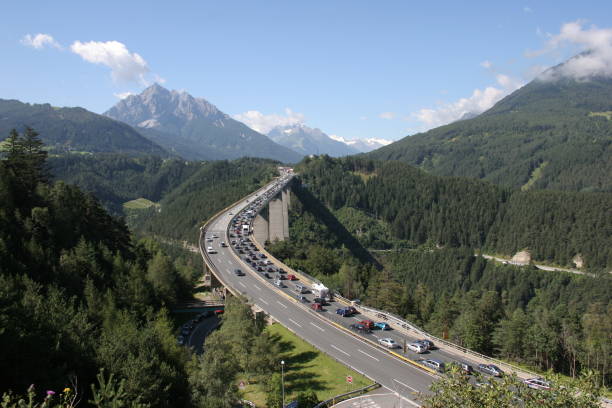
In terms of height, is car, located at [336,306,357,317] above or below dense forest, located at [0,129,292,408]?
below

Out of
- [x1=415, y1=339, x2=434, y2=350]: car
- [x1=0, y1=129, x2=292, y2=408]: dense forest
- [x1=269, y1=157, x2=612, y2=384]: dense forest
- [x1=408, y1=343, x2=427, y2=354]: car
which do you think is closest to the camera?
[x1=0, y1=129, x2=292, y2=408]: dense forest

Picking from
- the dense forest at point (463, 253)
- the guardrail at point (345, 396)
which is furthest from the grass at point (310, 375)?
the dense forest at point (463, 253)

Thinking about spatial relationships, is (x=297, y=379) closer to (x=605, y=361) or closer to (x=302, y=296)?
(x=302, y=296)

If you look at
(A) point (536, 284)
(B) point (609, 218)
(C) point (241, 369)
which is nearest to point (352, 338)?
(C) point (241, 369)

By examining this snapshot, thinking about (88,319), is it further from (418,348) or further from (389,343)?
(418,348)

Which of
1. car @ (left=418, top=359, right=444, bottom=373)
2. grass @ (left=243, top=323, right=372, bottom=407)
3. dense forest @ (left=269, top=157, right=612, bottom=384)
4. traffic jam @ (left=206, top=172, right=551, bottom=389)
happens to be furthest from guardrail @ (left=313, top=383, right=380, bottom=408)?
dense forest @ (left=269, top=157, right=612, bottom=384)

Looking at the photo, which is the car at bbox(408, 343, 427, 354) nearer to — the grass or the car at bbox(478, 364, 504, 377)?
the car at bbox(478, 364, 504, 377)

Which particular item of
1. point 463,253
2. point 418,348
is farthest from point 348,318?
point 463,253

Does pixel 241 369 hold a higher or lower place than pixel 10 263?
lower

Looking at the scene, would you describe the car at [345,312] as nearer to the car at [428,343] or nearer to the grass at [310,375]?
the grass at [310,375]
